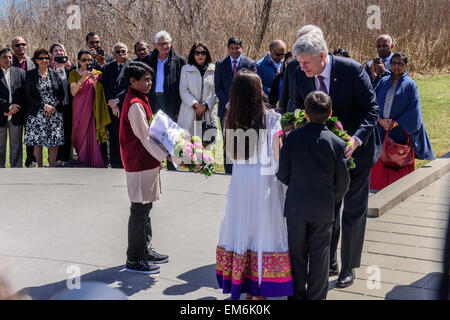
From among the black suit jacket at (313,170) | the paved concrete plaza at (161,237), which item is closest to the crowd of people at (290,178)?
the black suit jacket at (313,170)

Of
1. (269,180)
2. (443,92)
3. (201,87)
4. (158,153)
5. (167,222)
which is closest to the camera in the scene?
(269,180)

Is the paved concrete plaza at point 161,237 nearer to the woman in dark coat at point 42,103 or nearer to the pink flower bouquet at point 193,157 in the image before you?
the pink flower bouquet at point 193,157

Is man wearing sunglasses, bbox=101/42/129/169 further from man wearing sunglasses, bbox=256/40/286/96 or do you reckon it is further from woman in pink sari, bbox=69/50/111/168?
man wearing sunglasses, bbox=256/40/286/96

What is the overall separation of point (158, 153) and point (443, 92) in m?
15.5

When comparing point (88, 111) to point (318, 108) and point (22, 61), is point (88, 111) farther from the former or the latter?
point (318, 108)

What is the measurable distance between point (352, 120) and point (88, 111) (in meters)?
6.20

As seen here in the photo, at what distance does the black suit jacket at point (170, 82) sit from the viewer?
32.4ft

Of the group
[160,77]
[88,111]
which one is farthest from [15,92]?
[160,77]

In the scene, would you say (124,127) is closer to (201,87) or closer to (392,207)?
(392,207)

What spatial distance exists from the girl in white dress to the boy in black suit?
0.19 metres

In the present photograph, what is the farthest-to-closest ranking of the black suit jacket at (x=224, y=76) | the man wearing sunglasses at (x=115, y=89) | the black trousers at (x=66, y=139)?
the black trousers at (x=66, y=139), the man wearing sunglasses at (x=115, y=89), the black suit jacket at (x=224, y=76)

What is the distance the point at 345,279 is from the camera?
5.02 metres

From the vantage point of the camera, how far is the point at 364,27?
840 inches

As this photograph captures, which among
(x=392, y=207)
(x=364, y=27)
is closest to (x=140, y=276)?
(x=392, y=207)
